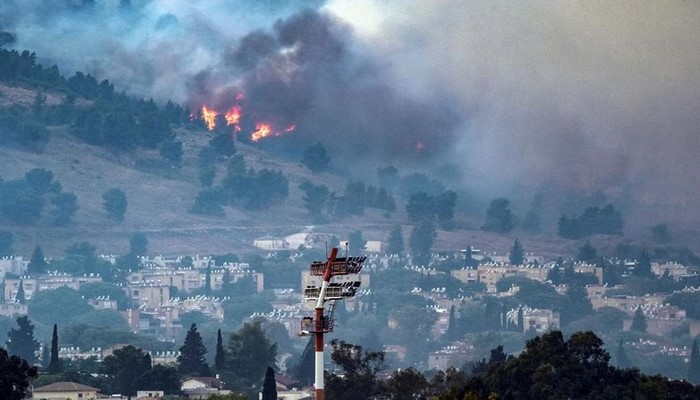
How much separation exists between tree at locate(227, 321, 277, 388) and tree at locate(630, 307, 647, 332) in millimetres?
44875

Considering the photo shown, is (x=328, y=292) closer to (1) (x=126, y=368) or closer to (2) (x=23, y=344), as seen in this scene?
(1) (x=126, y=368)

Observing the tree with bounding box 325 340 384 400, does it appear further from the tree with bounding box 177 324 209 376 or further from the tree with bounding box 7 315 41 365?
the tree with bounding box 7 315 41 365

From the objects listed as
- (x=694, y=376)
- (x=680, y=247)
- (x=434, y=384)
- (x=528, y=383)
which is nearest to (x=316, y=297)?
(x=528, y=383)

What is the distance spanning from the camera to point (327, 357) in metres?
145

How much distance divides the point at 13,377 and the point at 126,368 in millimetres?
30423

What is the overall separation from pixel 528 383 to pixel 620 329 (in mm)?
90736

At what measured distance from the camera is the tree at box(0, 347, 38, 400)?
3034 inches

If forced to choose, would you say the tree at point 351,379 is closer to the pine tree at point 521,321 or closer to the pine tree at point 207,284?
the pine tree at point 521,321

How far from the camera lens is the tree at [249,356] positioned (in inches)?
4635

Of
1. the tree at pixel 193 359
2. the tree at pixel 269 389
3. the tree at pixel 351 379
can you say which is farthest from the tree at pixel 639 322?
the tree at pixel 351 379

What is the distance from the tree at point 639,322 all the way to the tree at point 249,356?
147 feet

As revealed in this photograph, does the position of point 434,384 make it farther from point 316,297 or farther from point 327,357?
point 327,357

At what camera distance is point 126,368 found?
108188 mm

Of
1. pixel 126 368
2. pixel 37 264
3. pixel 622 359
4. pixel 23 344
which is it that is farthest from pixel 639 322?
pixel 126 368
